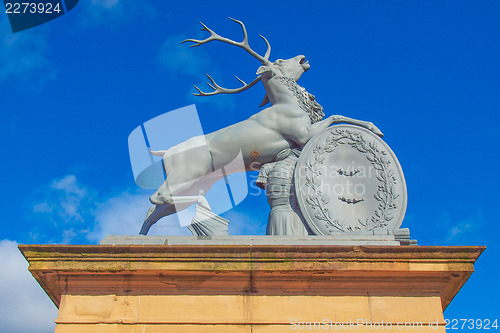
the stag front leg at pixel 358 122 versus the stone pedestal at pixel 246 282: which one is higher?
the stag front leg at pixel 358 122

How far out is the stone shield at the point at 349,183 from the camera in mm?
7191

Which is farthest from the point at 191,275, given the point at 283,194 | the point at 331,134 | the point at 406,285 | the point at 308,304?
the point at 331,134

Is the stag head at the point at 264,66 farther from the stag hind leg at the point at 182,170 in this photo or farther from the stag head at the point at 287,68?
the stag hind leg at the point at 182,170

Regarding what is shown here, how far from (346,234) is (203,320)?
2377 millimetres

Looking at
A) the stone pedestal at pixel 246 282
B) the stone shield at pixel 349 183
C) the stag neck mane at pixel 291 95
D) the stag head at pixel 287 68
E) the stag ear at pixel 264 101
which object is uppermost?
the stag head at pixel 287 68

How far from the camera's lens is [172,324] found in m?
5.87

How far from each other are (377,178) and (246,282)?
111 inches

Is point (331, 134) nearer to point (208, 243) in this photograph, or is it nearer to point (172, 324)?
point (208, 243)

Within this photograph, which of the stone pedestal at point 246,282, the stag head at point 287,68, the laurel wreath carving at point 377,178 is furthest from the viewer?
the stag head at point 287,68

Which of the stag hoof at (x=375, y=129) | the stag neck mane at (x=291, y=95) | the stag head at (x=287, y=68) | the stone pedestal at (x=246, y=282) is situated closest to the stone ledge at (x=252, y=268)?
the stone pedestal at (x=246, y=282)

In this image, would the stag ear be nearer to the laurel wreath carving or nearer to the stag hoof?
the laurel wreath carving

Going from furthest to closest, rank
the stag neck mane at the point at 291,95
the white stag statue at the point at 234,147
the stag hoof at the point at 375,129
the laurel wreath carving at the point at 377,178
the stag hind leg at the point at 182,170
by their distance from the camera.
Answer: the stag neck mane at the point at 291,95
the stag hoof at the point at 375,129
the white stag statue at the point at 234,147
the stag hind leg at the point at 182,170
the laurel wreath carving at the point at 377,178

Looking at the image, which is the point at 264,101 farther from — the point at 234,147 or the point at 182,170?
the point at 182,170

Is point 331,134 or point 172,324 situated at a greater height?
point 331,134
